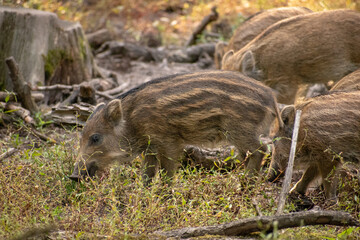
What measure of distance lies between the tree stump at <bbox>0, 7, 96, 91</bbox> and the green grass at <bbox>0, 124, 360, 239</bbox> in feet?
7.91

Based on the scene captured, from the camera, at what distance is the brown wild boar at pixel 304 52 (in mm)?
6738

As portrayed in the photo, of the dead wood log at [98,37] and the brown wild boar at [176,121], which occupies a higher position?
the brown wild boar at [176,121]

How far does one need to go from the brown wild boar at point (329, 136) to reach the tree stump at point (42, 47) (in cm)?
406

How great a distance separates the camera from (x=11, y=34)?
7.28m

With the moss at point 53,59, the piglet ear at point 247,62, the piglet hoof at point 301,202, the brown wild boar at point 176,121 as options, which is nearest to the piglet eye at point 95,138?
the brown wild boar at point 176,121

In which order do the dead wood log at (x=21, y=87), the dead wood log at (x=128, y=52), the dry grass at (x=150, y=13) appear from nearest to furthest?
1. the dead wood log at (x=21, y=87)
2. the dead wood log at (x=128, y=52)
3. the dry grass at (x=150, y=13)

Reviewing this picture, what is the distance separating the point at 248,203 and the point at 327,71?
312 cm

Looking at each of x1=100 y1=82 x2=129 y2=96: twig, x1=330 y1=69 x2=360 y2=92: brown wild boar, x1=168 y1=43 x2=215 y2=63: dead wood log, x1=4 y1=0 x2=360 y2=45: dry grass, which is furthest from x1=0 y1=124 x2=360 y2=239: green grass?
x1=4 y1=0 x2=360 y2=45: dry grass

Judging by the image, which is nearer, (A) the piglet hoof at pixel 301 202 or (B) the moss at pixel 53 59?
(A) the piglet hoof at pixel 301 202

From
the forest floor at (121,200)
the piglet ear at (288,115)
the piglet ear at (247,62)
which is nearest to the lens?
the forest floor at (121,200)

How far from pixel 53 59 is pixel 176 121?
347cm

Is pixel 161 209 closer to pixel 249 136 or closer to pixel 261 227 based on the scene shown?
pixel 261 227

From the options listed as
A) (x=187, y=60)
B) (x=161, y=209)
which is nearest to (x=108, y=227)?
(x=161, y=209)

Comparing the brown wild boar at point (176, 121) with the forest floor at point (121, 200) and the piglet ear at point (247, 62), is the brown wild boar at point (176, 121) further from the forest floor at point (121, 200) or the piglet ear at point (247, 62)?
the piglet ear at point (247, 62)
